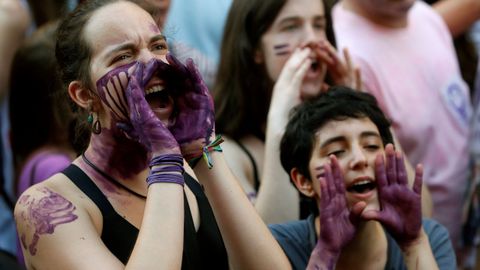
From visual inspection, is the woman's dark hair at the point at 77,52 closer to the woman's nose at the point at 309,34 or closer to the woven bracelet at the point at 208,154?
the woven bracelet at the point at 208,154

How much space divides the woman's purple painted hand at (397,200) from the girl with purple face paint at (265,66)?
0.75 meters

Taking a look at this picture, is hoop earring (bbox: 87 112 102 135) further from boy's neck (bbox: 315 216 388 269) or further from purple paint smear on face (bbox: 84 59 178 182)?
boy's neck (bbox: 315 216 388 269)

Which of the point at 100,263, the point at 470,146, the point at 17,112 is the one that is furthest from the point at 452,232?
the point at 100,263

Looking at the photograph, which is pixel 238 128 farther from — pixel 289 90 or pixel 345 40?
pixel 345 40

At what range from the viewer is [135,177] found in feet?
8.75

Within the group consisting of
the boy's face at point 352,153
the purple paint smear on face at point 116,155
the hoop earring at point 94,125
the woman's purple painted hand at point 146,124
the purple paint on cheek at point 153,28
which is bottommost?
the boy's face at point 352,153

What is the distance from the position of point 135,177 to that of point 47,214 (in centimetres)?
29

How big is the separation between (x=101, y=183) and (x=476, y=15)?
2676 mm

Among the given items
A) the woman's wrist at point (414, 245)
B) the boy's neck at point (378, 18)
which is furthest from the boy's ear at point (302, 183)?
the boy's neck at point (378, 18)

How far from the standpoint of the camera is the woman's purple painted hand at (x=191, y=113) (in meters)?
2.62

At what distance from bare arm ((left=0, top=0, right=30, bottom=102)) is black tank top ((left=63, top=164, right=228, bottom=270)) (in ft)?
3.93

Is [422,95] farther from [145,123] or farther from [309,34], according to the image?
[145,123]

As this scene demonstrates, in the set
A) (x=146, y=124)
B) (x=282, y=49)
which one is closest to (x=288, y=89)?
(x=282, y=49)

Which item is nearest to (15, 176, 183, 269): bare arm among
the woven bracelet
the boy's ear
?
the woven bracelet
